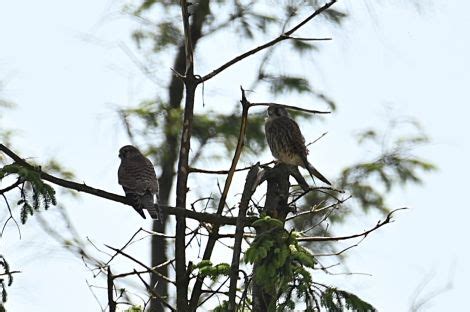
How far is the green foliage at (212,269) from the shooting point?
429 cm

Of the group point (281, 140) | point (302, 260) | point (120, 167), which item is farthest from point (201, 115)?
point (302, 260)

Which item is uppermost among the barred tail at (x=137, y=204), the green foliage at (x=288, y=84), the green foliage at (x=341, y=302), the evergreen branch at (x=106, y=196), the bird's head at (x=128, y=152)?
the green foliage at (x=288, y=84)

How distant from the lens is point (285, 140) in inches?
289

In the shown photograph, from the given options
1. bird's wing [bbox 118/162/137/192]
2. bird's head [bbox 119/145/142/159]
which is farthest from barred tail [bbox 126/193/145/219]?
bird's head [bbox 119/145/142/159]

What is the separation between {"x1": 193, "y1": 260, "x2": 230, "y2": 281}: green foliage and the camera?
4291 mm

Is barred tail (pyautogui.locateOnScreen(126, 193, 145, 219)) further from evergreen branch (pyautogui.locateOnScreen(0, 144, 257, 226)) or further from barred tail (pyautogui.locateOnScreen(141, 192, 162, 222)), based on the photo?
evergreen branch (pyautogui.locateOnScreen(0, 144, 257, 226))

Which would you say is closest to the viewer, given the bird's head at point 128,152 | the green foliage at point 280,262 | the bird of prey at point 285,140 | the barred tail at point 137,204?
the green foliage at point 280,262

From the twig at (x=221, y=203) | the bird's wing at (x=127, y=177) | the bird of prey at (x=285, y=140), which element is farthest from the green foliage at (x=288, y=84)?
the twig at (x=221, y=203)

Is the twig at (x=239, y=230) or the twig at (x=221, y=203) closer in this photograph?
the twig at (x=239, y=230)

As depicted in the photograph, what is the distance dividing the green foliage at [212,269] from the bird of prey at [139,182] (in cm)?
84

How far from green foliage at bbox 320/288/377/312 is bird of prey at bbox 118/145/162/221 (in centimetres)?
132

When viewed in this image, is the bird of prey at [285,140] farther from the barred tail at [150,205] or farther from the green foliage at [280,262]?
the green foliage at [280,262]

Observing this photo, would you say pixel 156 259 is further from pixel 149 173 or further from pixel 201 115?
pixel 149 173

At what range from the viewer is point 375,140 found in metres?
11.8
